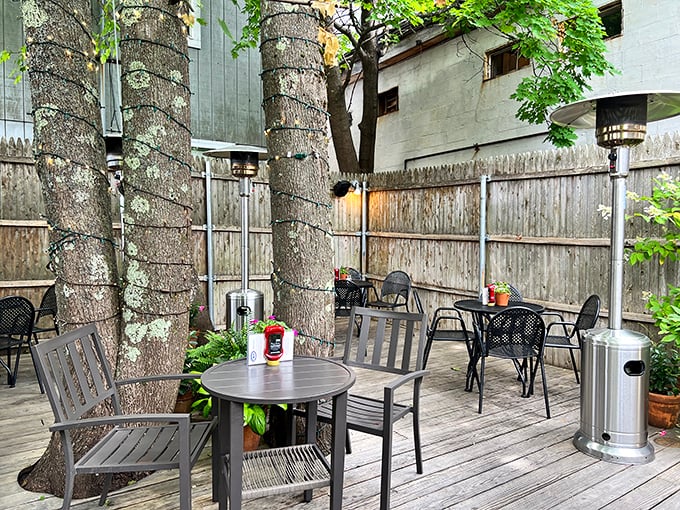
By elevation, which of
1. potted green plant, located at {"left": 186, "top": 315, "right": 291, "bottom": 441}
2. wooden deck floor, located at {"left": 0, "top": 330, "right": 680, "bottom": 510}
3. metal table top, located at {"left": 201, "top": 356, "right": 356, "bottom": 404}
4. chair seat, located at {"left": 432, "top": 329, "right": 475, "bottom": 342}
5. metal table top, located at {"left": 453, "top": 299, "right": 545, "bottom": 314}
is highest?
metal table top, located at {"left": 453, "top": 299, "right": 545, "bottom": 314}

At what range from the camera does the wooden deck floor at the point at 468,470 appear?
230 centimetres

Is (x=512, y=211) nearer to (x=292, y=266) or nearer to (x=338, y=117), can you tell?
(x=292, y=266)

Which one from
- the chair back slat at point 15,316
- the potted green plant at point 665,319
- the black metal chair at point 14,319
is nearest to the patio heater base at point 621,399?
the potted green plant at point 665,319

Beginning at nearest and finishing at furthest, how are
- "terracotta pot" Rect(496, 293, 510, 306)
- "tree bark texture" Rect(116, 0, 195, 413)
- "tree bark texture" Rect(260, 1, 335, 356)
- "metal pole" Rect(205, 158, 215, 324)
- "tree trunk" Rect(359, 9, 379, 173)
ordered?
1. "tree bark texture" Rect(116, 0, 195, 413)
2. "tree bark texture" Rect(260, 1, 335, 356)
3. "terracotta pot" Rect(496, 293, 510, 306)
4. "metal pole" Rect(205, 158, 215, 324)
5. "tree trunk" Rect(359, 9, 379, 173)

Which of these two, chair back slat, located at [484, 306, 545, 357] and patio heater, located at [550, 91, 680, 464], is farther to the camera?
chair back slat, located at [484, 306, 545, 357]

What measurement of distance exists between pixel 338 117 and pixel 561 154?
188 inches

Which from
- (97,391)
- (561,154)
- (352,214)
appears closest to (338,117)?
(352,214)

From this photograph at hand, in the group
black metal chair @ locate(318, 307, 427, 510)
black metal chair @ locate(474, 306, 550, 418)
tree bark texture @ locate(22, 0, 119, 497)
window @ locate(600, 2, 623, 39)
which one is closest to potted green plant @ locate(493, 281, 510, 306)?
black metal chair @ locate(474, 306, 550, 418)

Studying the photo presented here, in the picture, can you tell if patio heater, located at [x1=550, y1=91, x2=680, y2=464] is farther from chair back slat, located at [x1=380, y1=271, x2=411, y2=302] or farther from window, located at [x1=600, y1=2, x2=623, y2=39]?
window, located at [x1=600, y1=2, x2=623, y2=39]

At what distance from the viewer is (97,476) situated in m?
2.35

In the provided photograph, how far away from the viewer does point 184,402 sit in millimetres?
3170

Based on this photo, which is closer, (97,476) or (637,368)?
(97,476)

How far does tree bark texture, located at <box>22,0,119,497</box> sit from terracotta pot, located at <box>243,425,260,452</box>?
0.76 meters

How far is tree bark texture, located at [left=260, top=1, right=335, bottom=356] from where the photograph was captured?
8.60ft
